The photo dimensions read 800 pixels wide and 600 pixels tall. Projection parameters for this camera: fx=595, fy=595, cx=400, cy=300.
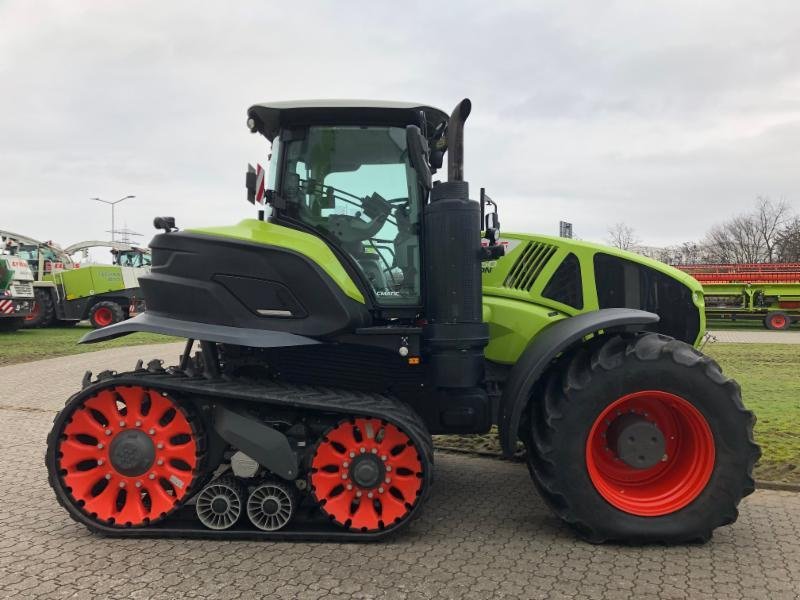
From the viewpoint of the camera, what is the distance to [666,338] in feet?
11.6

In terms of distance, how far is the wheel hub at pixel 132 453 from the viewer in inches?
139

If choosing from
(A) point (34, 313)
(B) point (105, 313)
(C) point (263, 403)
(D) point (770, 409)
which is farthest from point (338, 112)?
(A) point (34, 313)

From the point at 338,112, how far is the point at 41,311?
776 inches

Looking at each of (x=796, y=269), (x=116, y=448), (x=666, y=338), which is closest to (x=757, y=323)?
(x=796, y=269)

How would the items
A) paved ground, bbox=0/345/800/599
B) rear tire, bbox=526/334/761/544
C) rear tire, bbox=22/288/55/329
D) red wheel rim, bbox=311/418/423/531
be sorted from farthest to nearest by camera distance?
rear tire, bbox=22/288/55/329 < red wheel rim, bbox=311/418/423/531 < rear tire, bbox=526/334/761/544 < paved ground, bbox=0/345/800/599

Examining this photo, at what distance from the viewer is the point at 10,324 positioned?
60.6 ft

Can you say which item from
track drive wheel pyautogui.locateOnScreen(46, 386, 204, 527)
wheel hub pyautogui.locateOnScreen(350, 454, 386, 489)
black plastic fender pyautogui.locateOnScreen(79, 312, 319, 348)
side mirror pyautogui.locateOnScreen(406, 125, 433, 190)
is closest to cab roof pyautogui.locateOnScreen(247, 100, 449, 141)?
side mirror pyautogui.locateOnScreen(406, 125, 433, 190)

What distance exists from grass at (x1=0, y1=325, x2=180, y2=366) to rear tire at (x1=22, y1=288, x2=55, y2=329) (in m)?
0.30

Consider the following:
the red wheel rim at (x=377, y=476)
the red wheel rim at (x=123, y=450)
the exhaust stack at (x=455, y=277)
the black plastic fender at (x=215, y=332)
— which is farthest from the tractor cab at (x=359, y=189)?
the red wheel rim at (x=123, y=450)

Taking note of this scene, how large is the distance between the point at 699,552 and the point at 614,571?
59 centimetres

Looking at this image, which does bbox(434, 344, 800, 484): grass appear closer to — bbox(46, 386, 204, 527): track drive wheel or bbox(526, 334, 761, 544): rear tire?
bbox(526, 334, 761, 544): rear tire

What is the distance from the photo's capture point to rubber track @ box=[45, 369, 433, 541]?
3412 mm

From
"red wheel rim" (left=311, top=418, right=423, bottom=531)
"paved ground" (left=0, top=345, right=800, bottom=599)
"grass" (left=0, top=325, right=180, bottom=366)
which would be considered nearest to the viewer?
"paved ground" (left=0, top=345, right=800, bottom=599)

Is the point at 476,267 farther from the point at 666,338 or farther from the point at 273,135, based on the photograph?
the point at 273,135
